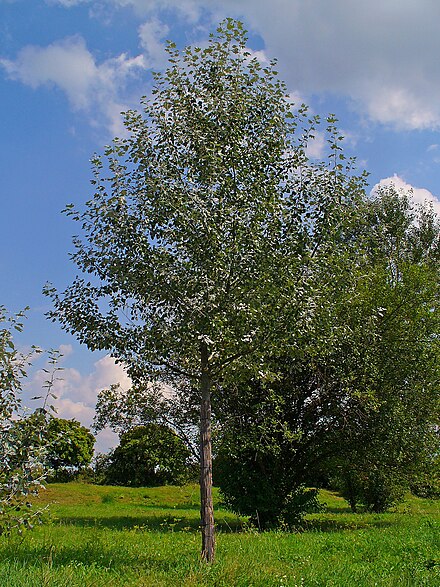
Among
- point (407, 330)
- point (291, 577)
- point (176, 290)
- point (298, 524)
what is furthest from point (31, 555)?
point (407, 330)

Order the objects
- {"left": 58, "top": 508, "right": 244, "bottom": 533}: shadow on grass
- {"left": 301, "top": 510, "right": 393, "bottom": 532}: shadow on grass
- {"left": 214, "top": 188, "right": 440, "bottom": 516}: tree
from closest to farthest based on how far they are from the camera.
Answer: {"left": 214, "top": 188, "right": 440, "bottom": 516}: tree → {"left": 58, "top": 508, "right": 244, "bottom": 533}: shadow on grass → {"left": 301, "top": 510, "right": 393, "bottom": 532}: shadow on grass

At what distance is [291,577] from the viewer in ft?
29.3

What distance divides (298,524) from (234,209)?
14067 mm

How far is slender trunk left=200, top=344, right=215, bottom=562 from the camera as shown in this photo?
9688mm

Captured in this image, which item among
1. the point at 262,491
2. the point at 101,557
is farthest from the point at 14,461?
the point at 262,491

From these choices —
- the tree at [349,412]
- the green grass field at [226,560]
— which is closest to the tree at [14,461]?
the green grass field at [226,560]

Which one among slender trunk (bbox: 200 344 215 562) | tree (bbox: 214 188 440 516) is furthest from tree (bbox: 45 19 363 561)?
tree (bbox: 214 188 440 516)

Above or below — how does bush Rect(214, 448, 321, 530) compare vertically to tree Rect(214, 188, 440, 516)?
below

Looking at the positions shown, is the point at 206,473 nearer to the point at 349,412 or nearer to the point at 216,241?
the point at 216,241

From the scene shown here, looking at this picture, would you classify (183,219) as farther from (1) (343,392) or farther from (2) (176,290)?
(1) (343,392)

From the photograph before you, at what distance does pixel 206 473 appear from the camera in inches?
387

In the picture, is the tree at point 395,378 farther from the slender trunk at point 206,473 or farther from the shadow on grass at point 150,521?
the slender trunk at point 206,473

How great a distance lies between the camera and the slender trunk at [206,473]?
9.69 m

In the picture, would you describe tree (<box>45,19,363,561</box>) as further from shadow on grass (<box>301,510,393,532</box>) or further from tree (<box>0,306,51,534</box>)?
shadow on grass (<box>301,510,393,532</box>)
